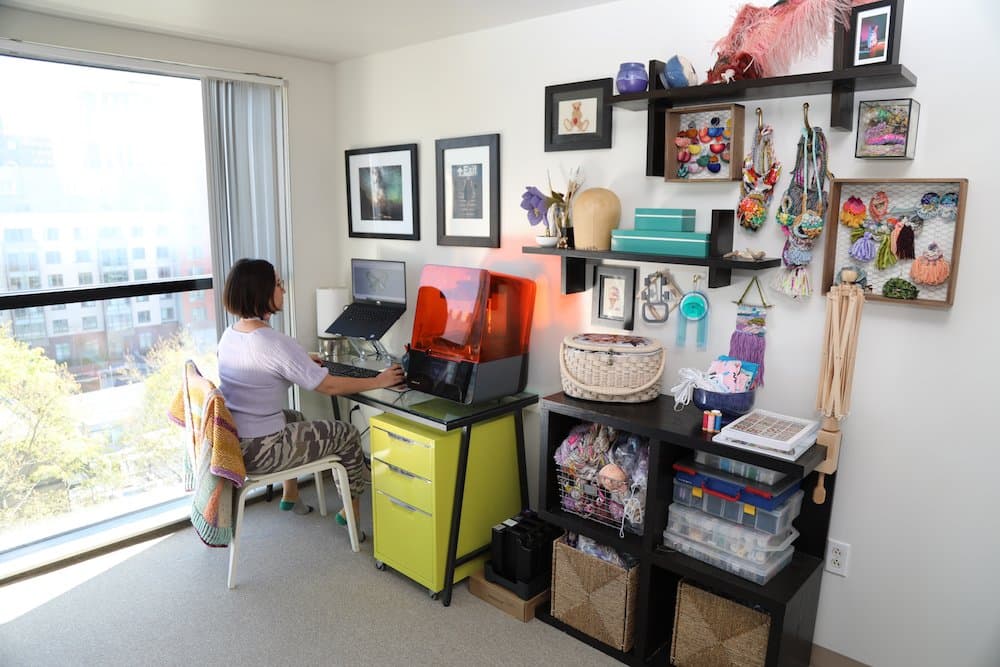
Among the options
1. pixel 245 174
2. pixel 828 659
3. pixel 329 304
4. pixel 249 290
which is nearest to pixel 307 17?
pixel 245 174

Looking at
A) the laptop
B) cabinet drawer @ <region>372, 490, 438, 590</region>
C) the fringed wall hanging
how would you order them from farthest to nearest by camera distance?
the laptop, cabinet drawer @ <region>372, 490, 438, 590</region>, the fringed wall hanging

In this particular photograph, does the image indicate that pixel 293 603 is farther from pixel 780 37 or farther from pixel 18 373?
pixel 780 37

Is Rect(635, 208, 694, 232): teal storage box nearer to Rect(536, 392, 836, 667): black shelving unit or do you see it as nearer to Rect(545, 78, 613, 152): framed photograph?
Rect(545, 78, 613, 152): framed photograph

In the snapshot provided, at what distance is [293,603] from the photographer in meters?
2.66

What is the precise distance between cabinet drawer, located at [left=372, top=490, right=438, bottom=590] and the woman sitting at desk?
1.34ft

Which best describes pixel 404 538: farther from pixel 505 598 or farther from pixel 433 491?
pixel 505 598

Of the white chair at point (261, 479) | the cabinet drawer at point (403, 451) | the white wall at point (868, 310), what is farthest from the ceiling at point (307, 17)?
the cabinet drawer at point (403, 451)

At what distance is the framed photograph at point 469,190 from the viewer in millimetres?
2951

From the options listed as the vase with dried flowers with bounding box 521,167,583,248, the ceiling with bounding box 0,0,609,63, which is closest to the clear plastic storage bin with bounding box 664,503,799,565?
the vase with dried flowers with bounding box 521,167,583,248

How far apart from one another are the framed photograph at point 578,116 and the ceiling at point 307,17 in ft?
0.96

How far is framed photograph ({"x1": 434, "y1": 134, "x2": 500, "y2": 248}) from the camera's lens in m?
2.95

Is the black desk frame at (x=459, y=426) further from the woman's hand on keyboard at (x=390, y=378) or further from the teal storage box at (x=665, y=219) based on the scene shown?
the teal storage box at (x=665, y=219)

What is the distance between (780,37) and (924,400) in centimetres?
114

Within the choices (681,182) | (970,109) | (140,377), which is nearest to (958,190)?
(970,109)
